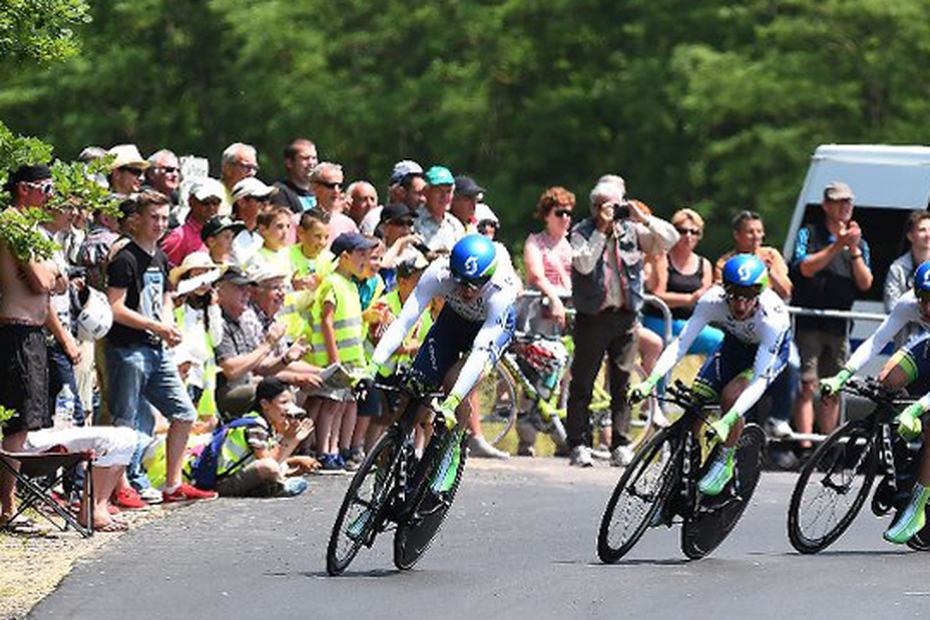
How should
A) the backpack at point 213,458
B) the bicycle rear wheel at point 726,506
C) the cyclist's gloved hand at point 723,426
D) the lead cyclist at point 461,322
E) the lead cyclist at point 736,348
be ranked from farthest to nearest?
the backpack at point 213,458 → the lead cyclist at point 736,348 → the bicycle rear wheel at point 726,506 → the cyclist's gloved hand at point 723,426 → the lead cyclist at point 461,322

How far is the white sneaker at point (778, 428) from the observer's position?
22688mm

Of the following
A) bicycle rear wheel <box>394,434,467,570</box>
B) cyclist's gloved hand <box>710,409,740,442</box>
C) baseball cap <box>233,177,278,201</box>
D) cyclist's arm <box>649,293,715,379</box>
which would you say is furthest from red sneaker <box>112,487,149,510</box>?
cyclist's gloved hand <box>710,409,740,442</box>

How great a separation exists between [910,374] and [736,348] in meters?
1.17

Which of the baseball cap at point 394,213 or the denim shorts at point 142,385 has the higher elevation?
the baseball cap at point 394,213

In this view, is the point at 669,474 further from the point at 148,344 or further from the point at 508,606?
the point at 148,344

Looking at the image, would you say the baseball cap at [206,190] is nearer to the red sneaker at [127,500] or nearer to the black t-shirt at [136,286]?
the black t-shirt at [136,286]

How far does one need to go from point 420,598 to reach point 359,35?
33.4 metres

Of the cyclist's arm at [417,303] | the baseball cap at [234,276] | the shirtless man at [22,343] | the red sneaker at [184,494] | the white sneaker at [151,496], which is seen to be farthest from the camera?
the baseball cap at [234,276]

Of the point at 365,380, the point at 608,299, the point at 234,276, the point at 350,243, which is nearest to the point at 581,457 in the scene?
the point at 608,299

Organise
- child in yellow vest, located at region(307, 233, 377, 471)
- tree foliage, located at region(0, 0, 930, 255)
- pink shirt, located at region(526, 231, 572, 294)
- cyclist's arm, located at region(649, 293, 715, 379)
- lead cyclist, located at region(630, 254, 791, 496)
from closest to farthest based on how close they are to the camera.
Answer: lead cyclist, located at region(630, 254, 791, 496) → cyclist's arm, located at region(649, 293, 715, 379) → child in yellow vest, located at region(307, 233, 377, 471) → pink shirt, located at region(526, 231, 572, 294) → tree foliage, located at region(0, 0, 930, 255)

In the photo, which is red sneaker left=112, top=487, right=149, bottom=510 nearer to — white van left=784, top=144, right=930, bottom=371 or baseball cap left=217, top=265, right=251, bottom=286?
baseball cap left=217, top=265, right=251, bottom=286

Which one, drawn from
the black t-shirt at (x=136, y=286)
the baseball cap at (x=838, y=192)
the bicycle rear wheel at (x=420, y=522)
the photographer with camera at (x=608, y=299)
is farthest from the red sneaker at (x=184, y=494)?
the baseball cap at (x=838, y=192)

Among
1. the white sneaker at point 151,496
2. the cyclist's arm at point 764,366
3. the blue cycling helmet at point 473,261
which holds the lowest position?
the white sneaker at point 151,496

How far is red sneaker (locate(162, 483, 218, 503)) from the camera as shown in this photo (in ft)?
60.5
